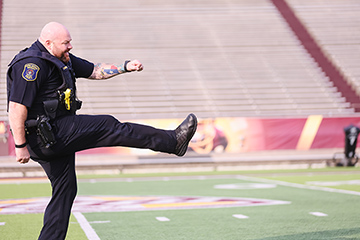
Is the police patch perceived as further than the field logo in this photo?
No

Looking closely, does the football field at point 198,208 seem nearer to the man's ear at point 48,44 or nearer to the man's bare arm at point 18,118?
the man's bare arm at point 18,118

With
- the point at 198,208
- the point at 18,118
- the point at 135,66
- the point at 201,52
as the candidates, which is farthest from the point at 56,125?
the point at 201,52

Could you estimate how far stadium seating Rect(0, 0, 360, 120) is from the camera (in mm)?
20438

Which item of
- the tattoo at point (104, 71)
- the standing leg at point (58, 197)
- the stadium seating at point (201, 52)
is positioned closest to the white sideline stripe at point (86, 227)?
the standing leg at point (58, 197)

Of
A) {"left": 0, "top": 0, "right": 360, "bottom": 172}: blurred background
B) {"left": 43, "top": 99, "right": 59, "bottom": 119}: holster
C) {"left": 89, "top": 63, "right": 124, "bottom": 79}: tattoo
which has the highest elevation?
{"left": 89, "top": 63, "right": 124, "bottom": 79}: tattoo

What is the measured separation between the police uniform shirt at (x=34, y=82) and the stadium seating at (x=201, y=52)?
14.3 meters

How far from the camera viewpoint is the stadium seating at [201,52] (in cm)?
2044

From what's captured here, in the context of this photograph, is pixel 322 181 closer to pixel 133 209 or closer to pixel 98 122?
pixel 133 209

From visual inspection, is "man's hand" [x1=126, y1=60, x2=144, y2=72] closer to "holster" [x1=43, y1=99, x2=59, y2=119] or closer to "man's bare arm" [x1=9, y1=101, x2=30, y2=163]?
"holster" [x1=43, y1=99, x2=59, y2=119]

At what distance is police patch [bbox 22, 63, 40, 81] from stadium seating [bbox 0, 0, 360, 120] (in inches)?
568

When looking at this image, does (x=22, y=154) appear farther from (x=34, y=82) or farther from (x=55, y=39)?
(x=55, y=39)

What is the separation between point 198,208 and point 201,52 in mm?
15942

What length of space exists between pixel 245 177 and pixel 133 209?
6.09 meters

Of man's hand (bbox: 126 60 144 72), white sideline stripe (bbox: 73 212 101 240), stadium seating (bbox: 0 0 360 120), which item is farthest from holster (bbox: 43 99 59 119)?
stadium seating (bbox: 0 0 360 120)
